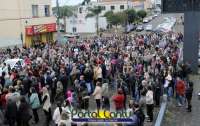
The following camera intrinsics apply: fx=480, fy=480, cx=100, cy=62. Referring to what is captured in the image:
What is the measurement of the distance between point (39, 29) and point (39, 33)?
56 cm

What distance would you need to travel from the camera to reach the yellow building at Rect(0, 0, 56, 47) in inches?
2190

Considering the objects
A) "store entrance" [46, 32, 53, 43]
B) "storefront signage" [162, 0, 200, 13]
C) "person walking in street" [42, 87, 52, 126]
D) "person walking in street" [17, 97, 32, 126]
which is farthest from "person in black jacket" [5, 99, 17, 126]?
"store entrance" [46, 32, 53, 43]

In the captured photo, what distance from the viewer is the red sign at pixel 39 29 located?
58.3m

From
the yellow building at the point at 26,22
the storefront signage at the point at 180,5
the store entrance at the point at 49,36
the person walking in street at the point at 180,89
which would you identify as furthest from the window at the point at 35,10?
the person walking in street at the point at 180,89

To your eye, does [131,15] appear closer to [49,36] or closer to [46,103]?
[49,36]

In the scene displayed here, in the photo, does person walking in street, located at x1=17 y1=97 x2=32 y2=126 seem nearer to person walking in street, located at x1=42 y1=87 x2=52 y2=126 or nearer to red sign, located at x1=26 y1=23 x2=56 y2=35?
person walking in street, located at x1=42 y1=87 x2=52 y2=126

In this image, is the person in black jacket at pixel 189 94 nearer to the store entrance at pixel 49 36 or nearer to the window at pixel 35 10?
the window at pixel 35 10

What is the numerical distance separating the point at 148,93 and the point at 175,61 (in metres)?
10.5

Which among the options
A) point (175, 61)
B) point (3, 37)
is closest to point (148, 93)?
point (175, 61)

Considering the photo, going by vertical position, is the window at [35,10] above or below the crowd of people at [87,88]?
above

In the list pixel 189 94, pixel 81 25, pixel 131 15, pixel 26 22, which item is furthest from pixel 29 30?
pixel 131 15

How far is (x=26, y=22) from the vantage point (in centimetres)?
5872

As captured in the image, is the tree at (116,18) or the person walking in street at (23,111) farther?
the tree at (116,18)

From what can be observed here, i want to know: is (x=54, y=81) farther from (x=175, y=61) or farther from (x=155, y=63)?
(x=175, y=61)
